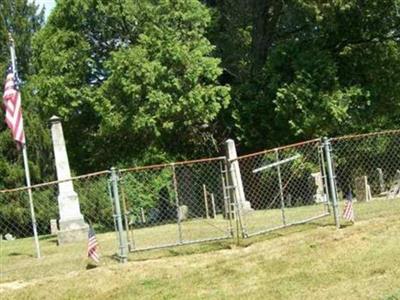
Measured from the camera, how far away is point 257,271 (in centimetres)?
1075

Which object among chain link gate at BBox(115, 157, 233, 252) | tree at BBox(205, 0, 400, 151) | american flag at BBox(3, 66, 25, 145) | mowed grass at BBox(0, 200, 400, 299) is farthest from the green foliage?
mowed grass at BBox(0, 200, 400, 299)

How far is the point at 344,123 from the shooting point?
24594 mm

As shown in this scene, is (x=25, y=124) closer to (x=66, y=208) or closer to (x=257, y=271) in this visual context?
(x=66, y=208)

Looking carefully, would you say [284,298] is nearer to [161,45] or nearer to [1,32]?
[161,45]

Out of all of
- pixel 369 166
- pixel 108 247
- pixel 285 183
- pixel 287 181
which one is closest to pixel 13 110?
pixel 108 247

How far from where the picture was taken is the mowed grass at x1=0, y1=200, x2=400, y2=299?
9.46 metres

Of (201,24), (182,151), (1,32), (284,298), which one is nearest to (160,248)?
(284,298)

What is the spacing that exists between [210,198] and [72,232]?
5.45 metres

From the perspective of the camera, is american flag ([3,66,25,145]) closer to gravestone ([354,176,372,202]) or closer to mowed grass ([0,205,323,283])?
mowed grass ([0,205,323,283])

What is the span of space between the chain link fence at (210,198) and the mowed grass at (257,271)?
40 centimetres

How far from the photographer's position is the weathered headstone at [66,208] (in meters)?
18.6

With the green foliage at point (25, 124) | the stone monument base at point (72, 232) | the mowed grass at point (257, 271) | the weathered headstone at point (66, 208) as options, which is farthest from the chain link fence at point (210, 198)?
the green foliage at point (25, 124)

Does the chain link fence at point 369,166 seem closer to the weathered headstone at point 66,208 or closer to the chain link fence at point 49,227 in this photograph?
the weathered headstone at point 66,208

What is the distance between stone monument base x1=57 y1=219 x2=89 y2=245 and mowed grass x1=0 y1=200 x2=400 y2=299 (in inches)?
193
